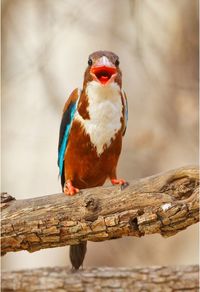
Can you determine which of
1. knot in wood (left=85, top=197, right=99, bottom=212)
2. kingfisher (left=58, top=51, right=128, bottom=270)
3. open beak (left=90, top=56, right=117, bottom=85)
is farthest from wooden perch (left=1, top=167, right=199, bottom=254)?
open beak (left=90, top=56, right=117, bottom=85)

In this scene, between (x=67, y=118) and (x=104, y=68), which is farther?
(x=67, y=118)

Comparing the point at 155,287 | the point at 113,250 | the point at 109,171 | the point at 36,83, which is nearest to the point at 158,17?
the point at 36,83

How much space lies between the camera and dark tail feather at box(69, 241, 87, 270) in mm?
2662

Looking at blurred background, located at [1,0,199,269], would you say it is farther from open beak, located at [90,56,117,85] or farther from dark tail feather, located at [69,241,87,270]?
open beak, located at [90,56,117,85]

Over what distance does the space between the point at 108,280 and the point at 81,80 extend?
1.30 m

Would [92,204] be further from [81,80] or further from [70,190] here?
[81,80]

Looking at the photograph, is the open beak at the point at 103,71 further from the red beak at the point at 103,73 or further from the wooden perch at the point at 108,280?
the wooden perch at the point at 108,280

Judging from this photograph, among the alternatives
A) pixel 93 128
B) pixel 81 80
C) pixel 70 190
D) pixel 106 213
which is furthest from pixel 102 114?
pixel 81 80

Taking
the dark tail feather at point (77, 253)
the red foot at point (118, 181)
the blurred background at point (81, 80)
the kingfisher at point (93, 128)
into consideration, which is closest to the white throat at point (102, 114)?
the kingfisher at point (93, 128)

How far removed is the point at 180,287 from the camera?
2.57 meters

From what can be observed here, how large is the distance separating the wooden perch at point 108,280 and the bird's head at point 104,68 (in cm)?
70

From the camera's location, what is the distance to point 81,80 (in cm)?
362

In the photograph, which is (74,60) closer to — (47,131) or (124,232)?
(47,131)

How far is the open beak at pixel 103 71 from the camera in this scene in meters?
2.42
